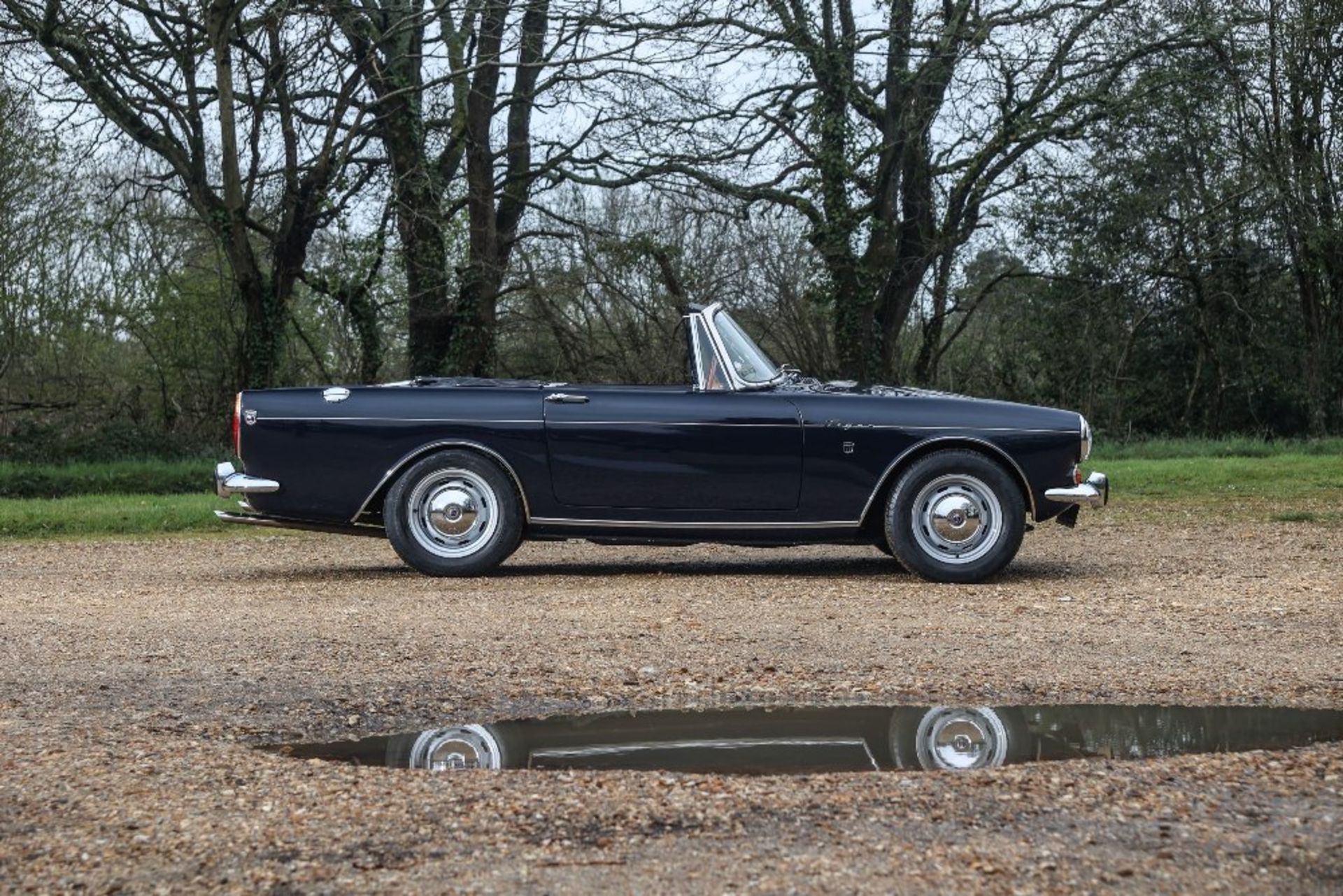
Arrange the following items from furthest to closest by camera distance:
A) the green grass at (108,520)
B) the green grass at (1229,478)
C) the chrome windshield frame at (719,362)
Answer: the green grass at (1229,478) < the green grass at (108,520) < the chrome windshield frame at (719,362)

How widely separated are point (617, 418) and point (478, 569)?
1164mm

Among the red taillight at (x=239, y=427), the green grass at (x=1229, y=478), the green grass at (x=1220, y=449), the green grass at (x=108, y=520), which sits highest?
the red taillight at (x=239, y=427)

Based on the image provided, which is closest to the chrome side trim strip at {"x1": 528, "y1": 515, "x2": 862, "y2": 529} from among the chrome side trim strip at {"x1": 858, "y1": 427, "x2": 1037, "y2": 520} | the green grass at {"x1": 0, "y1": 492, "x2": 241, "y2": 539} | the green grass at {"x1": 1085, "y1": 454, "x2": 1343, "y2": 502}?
the chrome side trim strip at {"x1": 858, "y1": 427, "x2": 1037, "y2": 520}

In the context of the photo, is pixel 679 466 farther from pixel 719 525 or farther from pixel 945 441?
pixel 945 441

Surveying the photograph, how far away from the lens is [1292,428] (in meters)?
26.9

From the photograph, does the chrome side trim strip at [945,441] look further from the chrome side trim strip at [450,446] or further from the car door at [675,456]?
the chrome side trim strip at [450,446]

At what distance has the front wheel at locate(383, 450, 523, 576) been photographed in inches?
337

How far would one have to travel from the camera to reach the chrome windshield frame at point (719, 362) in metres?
8.81

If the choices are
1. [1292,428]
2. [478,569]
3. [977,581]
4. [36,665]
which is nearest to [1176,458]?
[1292,428]

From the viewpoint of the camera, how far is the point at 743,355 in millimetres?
8992

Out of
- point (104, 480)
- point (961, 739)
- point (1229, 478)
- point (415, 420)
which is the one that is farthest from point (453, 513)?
point (104, 480)

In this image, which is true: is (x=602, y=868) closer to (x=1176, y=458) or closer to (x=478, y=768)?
(x=478, y=768)

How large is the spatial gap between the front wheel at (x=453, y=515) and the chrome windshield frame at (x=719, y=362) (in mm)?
1288

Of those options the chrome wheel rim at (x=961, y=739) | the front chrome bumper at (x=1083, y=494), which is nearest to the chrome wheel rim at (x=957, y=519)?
the front chrome bumper at (x=1083, y=494)
